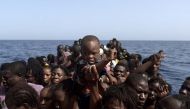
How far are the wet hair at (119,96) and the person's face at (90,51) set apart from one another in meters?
0.33

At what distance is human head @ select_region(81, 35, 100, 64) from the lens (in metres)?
3.45

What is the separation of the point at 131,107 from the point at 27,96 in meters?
0.73

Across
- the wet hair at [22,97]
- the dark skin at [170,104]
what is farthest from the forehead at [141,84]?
the wet hair at [22,97]

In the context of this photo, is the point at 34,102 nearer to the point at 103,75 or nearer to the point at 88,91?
the point at 88,91

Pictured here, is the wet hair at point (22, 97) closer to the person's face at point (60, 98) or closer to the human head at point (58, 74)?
the person's face at point (60, 98)

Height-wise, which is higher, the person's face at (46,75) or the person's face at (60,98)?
the person's face at (60,98)

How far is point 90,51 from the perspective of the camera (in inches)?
137

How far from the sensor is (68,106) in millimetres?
3740

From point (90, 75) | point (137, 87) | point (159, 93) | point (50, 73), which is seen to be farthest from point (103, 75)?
point (50, 73)

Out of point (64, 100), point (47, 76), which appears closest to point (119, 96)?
point (64, 100)

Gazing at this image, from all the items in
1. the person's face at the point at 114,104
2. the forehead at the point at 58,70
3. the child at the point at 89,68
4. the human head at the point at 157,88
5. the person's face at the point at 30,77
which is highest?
the child at the point at 89,68

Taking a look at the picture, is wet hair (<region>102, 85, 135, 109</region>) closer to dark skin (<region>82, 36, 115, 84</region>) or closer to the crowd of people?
the crowd of people

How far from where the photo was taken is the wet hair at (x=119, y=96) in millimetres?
3111

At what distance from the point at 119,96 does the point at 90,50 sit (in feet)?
1.72
